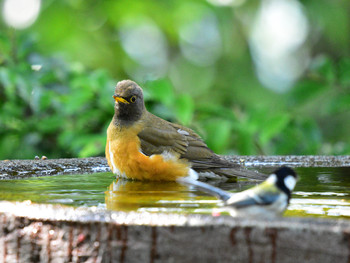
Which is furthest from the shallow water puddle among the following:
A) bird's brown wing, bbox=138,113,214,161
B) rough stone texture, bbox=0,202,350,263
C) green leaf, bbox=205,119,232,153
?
green leaf, bbox=205,119,232,153

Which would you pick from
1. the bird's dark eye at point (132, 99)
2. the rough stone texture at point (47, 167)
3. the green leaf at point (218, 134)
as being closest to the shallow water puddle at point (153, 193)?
the rough stone texture at point (47, 167)

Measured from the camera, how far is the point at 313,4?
30.6 feet

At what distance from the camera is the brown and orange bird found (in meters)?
3.61

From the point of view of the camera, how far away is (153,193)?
283cm

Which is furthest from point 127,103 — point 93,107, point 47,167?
point 93,107

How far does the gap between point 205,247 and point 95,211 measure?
0.38 m

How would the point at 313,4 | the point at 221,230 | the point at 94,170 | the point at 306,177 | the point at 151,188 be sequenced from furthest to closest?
the point at 313,4 → the point at 94,170 → the point at 306,177 → the point at 151,188 → the point at 221,230

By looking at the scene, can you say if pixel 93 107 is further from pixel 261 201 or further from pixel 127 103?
pixel 261 201

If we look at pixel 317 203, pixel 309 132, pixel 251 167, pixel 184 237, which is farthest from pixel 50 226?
pixel 309 132

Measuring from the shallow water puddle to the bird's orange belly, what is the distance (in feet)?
0.33

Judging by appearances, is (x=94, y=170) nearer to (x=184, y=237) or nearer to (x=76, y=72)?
(x=76, y=72)

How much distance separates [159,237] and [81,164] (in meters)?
2.57

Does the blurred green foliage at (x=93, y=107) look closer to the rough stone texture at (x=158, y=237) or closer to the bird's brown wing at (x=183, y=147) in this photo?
the bird's brown wing at (x=183, y=147)

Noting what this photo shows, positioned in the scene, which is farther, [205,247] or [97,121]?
[97,121]
